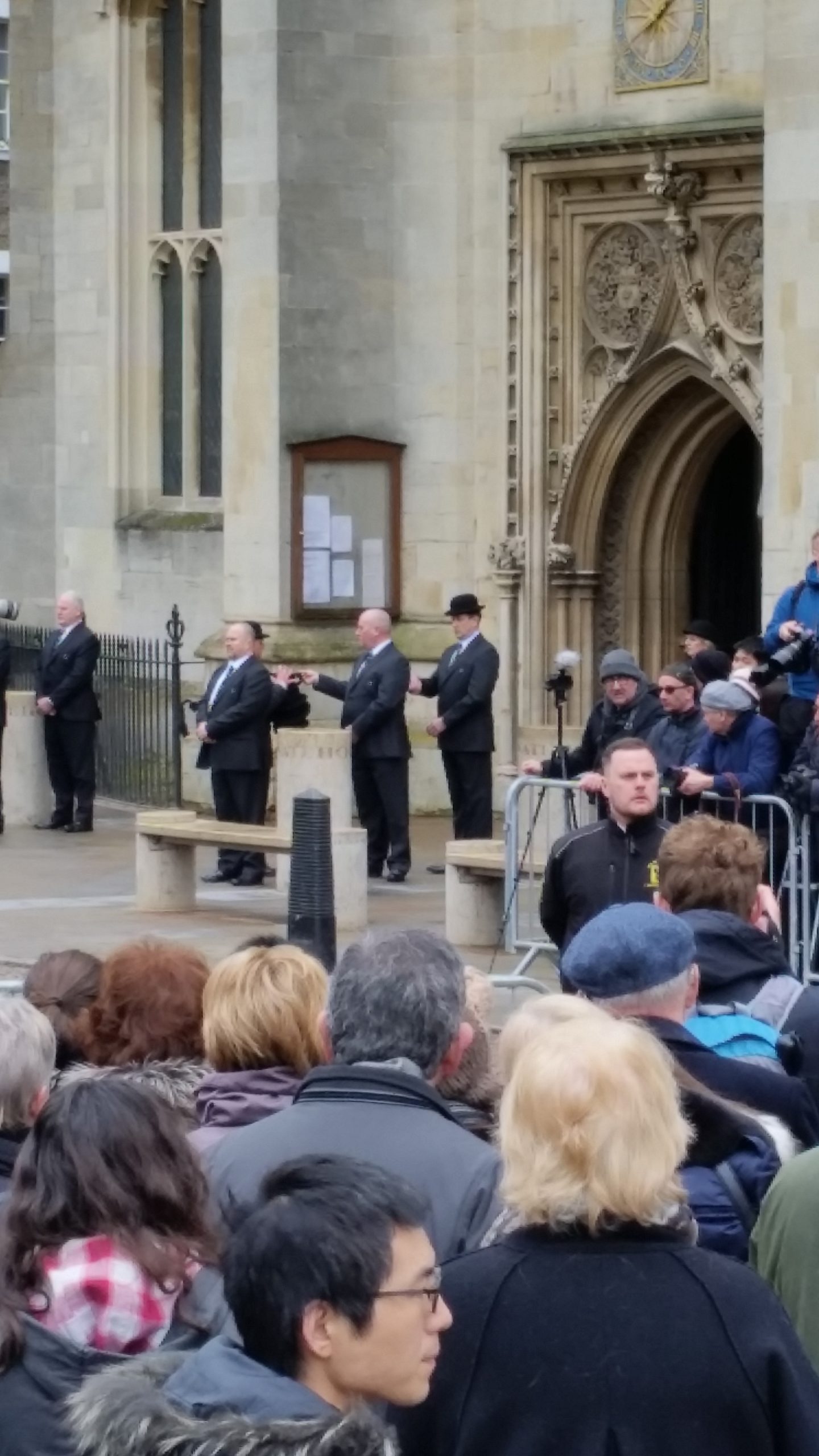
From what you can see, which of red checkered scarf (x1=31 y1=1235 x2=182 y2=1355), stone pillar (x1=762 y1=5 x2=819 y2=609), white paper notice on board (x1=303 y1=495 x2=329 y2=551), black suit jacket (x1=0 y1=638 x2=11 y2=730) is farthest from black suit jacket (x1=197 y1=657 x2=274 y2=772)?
red checkered scarf (x1=31 y1=1235 x2=182 y2=1355)

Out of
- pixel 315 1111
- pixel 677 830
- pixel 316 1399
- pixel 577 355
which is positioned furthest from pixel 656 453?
pixel 316 1399

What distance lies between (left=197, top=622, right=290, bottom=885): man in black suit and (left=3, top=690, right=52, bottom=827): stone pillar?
2.78 metres

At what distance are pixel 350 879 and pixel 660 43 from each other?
633 cm

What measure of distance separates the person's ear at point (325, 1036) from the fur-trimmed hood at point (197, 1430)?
1.55 meters

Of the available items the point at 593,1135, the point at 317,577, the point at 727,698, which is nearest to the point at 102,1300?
the point at 593,1135

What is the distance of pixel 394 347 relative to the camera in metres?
19.5

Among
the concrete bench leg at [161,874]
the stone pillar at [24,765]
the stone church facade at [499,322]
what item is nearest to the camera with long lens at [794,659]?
the concrete bench leg at [161,874]

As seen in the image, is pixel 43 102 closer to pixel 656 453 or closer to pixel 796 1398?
pixel 656 453

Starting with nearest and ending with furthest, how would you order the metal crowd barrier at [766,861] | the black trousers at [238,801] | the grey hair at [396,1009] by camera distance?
the grey hair at [396,1009]
the metal crowd barrier at [766,861]
the black trousers at [238,801]

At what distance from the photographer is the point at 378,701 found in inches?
658

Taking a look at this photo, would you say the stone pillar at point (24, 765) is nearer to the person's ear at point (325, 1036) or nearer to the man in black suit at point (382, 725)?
the man in black suit at point (382, 725)

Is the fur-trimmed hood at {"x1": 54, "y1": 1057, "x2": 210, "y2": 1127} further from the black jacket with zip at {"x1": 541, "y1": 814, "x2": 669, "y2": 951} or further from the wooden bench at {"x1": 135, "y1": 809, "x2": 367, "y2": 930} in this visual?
the wooden bench at {"x1": 135, "y1": 809, "x2": 367, "y2": 930}

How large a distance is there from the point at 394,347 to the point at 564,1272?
16.2 meters

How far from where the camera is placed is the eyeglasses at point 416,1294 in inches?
128
